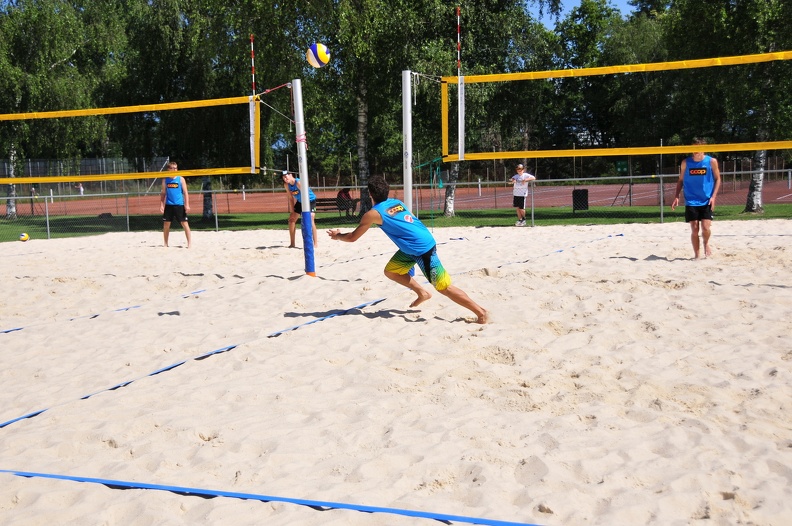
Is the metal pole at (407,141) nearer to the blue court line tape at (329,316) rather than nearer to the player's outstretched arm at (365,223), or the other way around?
the blue court line tape at (329,316)

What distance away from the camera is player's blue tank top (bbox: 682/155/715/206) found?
750 cm

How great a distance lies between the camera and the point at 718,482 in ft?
8.67

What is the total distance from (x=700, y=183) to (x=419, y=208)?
43.6 ft

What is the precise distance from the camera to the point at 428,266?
5238mm

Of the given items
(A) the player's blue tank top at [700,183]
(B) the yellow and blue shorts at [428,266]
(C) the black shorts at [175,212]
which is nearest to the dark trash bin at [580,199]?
(A) the player's blue tank top at [700,183]

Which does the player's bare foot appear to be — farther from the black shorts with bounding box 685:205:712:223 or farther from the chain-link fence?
the chain-link fence

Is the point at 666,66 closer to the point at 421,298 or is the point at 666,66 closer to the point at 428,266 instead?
the point at 421,298

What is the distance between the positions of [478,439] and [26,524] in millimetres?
1702

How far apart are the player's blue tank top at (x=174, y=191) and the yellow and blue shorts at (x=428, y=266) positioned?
6.08 meters

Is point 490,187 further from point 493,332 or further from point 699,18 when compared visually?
point 493,332

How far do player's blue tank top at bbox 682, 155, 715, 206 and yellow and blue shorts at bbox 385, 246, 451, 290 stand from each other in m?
3.50

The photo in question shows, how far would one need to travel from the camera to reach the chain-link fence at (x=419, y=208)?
15641 mm

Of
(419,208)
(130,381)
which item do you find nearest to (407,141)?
(130,381)

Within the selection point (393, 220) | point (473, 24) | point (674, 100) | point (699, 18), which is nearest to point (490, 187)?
point (674, 100)
